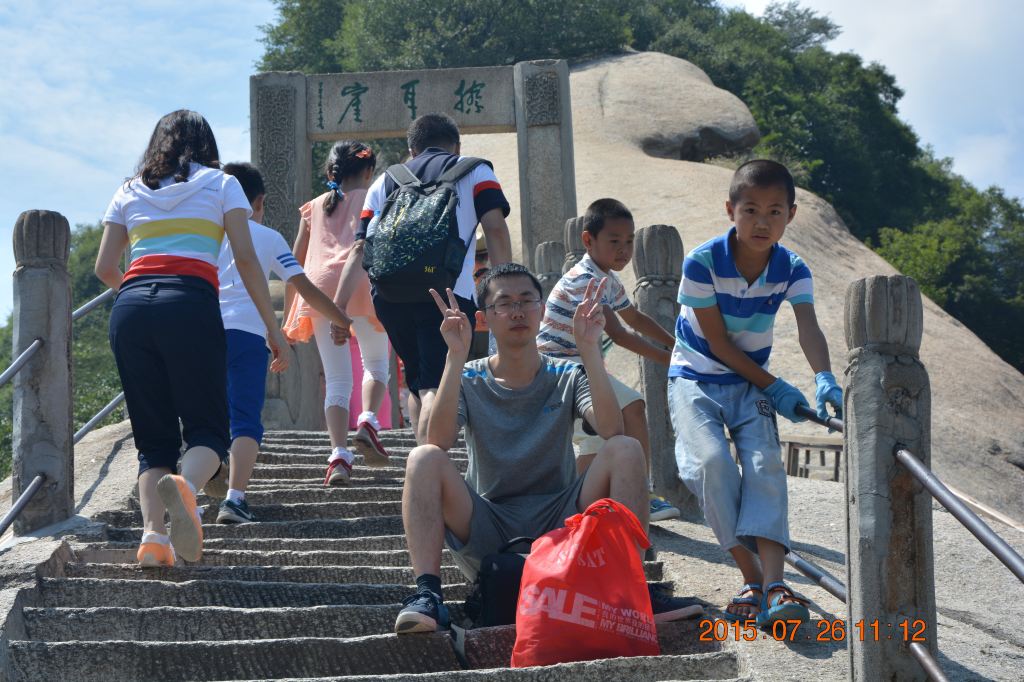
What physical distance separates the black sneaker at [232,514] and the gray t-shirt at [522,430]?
1.65 m

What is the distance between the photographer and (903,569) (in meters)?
3.30

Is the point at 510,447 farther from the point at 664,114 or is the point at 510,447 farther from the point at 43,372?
the point at 664,114

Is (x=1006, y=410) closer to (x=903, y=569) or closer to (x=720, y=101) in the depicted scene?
(x=720, y=101)

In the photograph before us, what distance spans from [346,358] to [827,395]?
3.28 meters

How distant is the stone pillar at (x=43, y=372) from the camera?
206 inches

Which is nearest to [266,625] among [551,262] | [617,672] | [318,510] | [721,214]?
[617,672]

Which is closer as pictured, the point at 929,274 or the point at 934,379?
the point at 934,379

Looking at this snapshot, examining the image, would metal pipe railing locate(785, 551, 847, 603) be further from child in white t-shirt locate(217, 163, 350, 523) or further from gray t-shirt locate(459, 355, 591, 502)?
child in white t-shirt locate(217, 163, 350, 523)

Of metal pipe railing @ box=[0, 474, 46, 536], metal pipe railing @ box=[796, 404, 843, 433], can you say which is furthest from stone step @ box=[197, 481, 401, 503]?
metal pipe railing @ box=[796, 404, 843, 433]

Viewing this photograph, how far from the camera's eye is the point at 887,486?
3.32m

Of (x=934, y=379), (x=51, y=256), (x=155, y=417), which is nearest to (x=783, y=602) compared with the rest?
(x=155, y=417)

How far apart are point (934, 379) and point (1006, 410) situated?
3.42ft

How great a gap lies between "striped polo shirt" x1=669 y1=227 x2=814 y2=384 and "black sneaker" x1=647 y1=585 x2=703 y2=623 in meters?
0.83

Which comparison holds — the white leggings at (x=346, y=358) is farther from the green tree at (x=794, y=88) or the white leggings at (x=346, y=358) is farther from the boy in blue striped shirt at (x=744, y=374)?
the green tree at (x=794, y=88)
